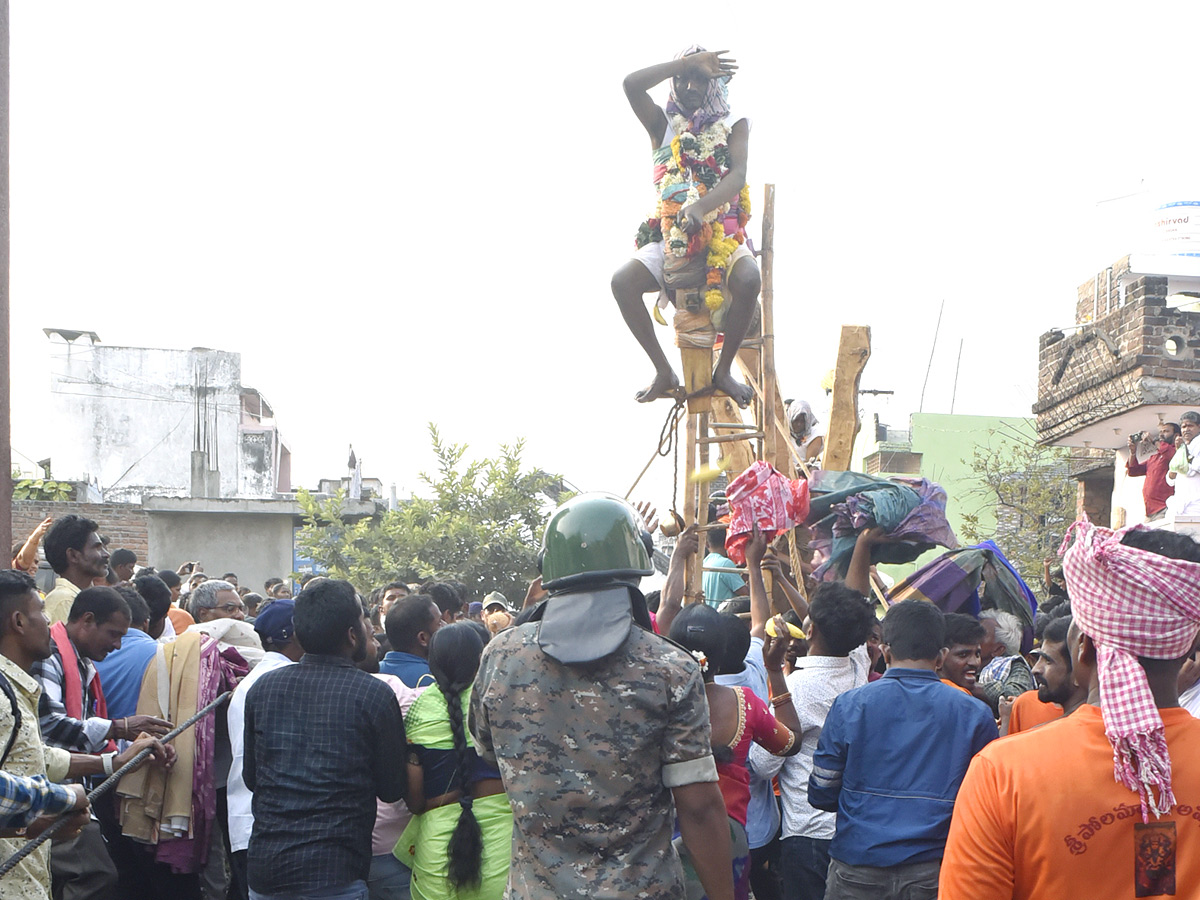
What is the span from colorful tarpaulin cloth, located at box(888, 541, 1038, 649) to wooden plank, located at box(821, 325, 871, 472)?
1442 mm

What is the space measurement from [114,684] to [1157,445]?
47.0 ft

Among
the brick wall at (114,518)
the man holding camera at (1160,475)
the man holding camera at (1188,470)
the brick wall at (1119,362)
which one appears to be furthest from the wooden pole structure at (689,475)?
the brick wall at (114,518)

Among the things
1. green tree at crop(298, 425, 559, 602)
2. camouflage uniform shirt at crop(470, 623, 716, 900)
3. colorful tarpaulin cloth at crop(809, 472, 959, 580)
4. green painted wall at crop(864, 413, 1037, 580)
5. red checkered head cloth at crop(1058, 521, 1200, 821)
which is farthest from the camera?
green painted wall at crop(864, 413, 1037, 580)

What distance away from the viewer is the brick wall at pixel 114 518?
2509 cm

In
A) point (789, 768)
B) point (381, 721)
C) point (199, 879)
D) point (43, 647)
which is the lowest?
point (199, 879)

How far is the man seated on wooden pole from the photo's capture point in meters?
7.18

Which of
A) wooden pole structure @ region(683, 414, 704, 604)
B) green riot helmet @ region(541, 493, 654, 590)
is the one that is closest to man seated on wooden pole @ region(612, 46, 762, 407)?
wooden pole structure @ region(683, 414, 704, 604)

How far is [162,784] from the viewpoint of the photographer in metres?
5.26

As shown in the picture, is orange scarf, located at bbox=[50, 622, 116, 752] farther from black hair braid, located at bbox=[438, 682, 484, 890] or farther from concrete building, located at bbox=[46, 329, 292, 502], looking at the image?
concrete building, located at bbox=[46, 329, 292, 502]

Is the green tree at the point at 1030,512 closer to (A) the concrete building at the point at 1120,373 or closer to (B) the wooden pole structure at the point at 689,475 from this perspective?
(A) the concrete building at the point at 1120,373

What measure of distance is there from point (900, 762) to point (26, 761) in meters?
2.94

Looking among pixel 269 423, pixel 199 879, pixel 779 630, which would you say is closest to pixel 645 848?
pixel 779 630

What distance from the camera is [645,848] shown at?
123 inches

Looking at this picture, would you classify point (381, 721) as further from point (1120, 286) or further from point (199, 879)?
point (1120, 286)
